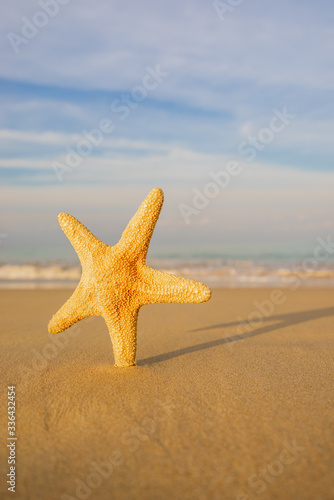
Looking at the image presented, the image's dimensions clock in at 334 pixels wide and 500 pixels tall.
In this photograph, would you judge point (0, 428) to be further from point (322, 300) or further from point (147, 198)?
point (322, 300)

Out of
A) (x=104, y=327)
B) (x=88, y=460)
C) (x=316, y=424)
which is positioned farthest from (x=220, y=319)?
(x=88, y=460)

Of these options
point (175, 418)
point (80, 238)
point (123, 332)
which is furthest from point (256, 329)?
point (175, 418)

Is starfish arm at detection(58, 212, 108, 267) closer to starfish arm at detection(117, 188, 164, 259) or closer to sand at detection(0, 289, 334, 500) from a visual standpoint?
starfish arm at detection(117, 188, 164, 259)
